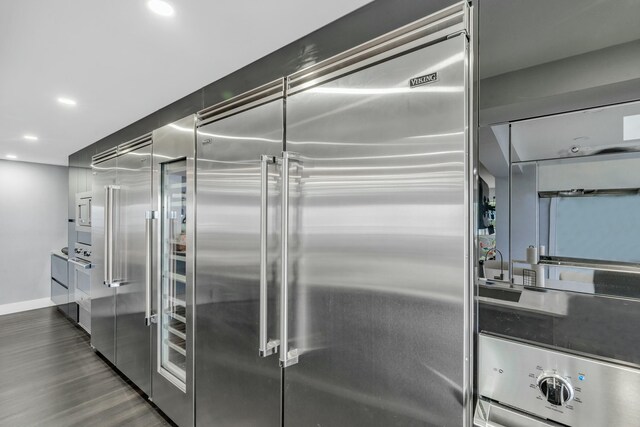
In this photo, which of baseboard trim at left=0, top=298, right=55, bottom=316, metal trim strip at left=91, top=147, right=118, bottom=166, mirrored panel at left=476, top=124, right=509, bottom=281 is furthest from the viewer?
baseboard trim at left=0, top=298, right=55, bottom=316

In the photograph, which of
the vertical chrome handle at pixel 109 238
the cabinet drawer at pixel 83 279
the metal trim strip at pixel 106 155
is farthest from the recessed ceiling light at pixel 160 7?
the cabinet drawer at pixel 83 279

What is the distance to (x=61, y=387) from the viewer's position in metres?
2.80

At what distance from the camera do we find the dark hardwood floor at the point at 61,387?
2.36m

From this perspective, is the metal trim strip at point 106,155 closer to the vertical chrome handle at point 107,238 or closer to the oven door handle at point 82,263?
the vertical chrome handle at point 107,238

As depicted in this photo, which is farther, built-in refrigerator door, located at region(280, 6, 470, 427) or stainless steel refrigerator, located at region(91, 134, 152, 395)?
stainless steel refrigerator, located at region(91, 134, 152, 395)

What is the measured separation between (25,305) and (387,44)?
22.9 feet

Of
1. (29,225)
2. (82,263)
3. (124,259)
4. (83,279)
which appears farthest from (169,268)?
(29,225)

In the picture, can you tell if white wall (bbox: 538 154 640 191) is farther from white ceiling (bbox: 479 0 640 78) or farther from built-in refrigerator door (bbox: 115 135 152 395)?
built-in refrigerator door (bbox: 115 135 152 395)

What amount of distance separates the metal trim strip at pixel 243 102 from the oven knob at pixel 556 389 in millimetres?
1403

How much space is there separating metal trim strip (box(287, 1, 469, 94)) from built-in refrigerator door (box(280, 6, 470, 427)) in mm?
12

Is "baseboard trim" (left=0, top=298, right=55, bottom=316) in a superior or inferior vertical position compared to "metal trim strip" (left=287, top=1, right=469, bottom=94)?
inferior

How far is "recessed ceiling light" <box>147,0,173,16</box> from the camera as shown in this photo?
124cm

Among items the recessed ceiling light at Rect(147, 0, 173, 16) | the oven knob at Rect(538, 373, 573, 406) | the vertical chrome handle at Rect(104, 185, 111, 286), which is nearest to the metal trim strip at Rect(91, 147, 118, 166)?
the vertical chrome handle at Rect(104, 185, 111, 286)

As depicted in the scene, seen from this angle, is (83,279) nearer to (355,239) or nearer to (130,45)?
(130,45)
